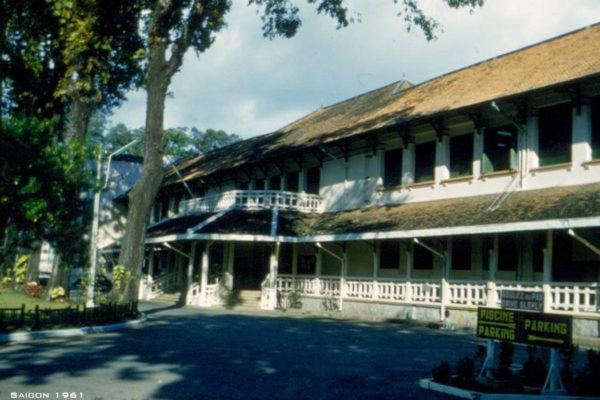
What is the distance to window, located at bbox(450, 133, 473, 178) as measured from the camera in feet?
70.2

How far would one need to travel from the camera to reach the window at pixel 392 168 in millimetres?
24172

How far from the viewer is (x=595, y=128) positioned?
17594 mm

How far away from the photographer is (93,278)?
2222cm

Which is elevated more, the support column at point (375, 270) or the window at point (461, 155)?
the window at point (461, 155)

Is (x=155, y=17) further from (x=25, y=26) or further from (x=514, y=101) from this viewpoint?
(x=514, y=101)

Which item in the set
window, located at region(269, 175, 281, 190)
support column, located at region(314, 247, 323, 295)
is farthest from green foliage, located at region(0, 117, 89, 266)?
window, located at region(269, 175, 281, 190)

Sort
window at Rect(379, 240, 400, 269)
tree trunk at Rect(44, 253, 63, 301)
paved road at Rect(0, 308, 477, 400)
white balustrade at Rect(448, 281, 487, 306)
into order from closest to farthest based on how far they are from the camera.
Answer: paved road at Rect(0, 308, 477, 400), white balustrade at Rect(448, 281, 487, 306), tree trunk at Rect(44, 253, 63, 301), window at Rect(379, 240, 400, 269)

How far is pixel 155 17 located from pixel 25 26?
6.03 meters

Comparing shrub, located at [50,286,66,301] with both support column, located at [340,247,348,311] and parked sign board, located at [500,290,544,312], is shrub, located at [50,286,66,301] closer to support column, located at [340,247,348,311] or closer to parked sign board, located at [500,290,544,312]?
support column, located at [340,247,348,311]

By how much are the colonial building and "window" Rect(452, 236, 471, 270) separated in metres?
0.04

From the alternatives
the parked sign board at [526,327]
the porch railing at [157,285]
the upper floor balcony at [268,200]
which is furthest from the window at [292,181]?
the parked sign board at [526,327]

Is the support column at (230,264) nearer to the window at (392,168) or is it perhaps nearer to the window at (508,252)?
the window at (392,168)

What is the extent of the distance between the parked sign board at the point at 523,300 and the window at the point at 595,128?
960cm

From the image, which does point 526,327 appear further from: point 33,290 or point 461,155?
point 33,290
